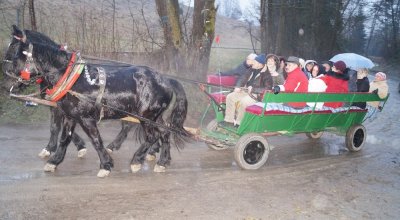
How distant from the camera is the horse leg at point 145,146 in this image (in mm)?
5578

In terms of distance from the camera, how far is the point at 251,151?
19.9ft

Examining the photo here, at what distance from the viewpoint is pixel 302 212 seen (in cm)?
448

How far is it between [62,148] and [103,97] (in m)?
1.01

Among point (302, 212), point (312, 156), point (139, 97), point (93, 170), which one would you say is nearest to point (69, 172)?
point (93, 170)

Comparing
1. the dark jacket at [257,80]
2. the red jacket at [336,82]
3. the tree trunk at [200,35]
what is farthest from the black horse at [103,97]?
the tree trunk at [200,35]

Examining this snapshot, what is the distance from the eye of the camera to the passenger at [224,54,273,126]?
628cm

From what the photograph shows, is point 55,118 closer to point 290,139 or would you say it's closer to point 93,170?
point 93,170

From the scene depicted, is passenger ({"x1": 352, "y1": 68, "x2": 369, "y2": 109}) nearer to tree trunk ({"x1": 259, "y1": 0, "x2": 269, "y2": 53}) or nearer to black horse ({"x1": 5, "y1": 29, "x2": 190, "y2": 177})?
black horse ({"x1": 5, "y1": 29, "x2": 190, "y2": 177})

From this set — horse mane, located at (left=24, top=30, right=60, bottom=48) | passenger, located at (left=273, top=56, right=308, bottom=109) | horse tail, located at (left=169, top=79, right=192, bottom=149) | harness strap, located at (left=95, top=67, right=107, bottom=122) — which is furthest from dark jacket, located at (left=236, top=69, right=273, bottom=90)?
horse mane, located at (left=24, top=30, right=60, bottom=48)

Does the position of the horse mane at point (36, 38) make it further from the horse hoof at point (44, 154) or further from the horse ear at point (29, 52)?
the horse hoof at point (44, 154)

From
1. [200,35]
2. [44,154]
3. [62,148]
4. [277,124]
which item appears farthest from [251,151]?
[200,35]

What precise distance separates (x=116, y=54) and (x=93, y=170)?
641 centimetres

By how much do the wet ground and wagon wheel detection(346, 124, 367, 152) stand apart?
21cm

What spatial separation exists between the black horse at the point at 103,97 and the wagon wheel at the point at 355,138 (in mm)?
3430
